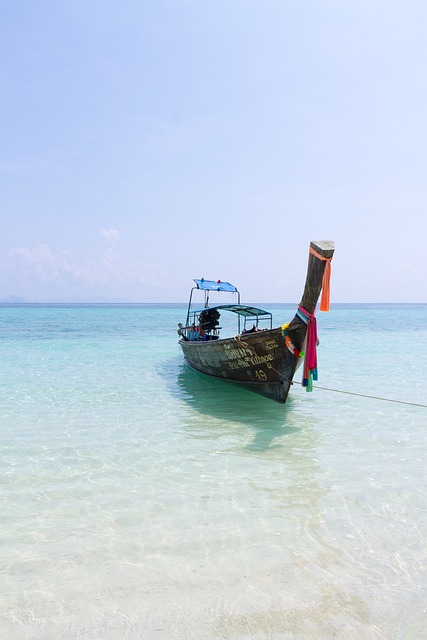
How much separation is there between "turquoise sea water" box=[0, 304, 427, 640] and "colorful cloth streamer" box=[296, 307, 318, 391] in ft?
3.56

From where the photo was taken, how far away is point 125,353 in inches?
984

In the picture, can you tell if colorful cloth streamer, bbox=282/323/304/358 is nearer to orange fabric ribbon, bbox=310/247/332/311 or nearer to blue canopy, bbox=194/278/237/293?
orange fabric ribbon, bbox=310/247/332/311

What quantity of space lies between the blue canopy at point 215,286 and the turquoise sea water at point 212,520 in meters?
6.80

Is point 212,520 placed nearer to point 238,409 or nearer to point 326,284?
point 326,284

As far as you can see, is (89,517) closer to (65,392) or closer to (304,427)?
(304,427)

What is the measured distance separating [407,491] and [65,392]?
1040 cm

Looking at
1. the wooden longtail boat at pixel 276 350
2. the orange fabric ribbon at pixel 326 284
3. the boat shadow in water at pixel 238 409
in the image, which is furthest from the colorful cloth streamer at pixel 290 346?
the boat shadow in water at pixel 238 409

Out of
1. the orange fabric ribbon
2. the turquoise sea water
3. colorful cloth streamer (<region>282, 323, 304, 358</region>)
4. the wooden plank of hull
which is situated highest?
the orange fabric ribbon

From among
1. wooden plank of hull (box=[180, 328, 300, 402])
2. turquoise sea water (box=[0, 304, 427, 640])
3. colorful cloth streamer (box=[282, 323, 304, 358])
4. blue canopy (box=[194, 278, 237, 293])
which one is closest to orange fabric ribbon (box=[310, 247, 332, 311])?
colorful cloth streamer (box=[282, 323, 304, 358])

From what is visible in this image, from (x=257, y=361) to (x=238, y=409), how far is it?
1.38 meters

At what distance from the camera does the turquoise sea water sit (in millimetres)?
3908

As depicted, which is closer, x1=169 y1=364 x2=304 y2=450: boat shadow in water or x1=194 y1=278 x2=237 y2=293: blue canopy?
x1=169 y1=364 x2=304 y2=450: boat shadow in water

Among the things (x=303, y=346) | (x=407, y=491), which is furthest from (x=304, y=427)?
(x=407, y=491)

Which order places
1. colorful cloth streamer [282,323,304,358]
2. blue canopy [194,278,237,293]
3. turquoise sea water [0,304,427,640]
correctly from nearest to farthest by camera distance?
turquoise sea water [0,304,427,640] → colorful cloth streamer [282,323,304,358] → blue canopy [194,278,237,293]
